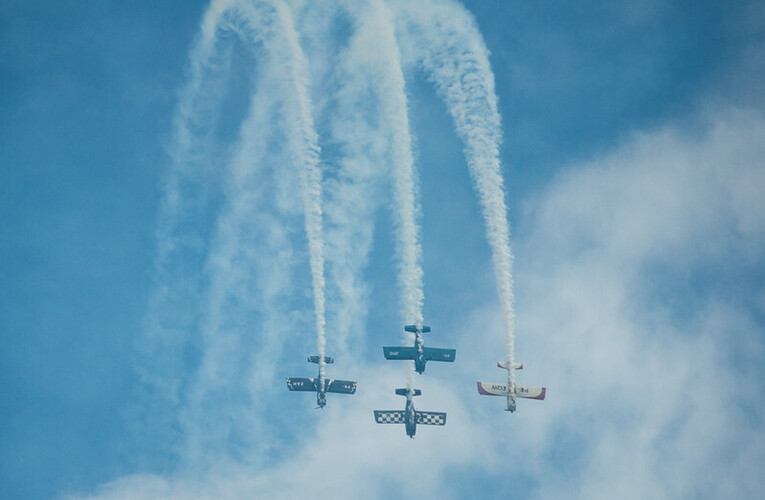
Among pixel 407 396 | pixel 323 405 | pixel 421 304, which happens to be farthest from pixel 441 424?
pixel 421 304

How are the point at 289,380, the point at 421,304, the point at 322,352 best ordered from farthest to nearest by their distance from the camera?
the point at 289,380, the point at 322,352, the point at 421,304

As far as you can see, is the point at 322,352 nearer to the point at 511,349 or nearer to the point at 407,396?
the point at 407,396

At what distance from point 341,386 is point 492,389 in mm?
11210

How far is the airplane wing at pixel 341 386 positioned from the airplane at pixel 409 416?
97.9 inches

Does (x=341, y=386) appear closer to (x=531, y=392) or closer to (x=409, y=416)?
(x=409, y=416)

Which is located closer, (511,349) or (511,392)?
(511,349)

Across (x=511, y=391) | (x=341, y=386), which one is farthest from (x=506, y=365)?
(x=341, y=386)

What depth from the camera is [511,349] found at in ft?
175

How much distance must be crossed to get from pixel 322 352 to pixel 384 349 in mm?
5044

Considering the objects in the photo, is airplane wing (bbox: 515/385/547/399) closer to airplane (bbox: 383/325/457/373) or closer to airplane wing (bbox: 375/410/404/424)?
airplane (bbox: 383/325/457/373)

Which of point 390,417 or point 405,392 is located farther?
point 390,417

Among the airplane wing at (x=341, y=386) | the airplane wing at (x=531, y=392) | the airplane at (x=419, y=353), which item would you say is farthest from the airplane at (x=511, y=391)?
the airplane wing at (x=341, y=386)

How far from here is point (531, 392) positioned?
60781 millimetres

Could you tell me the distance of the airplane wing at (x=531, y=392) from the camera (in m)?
60.7
